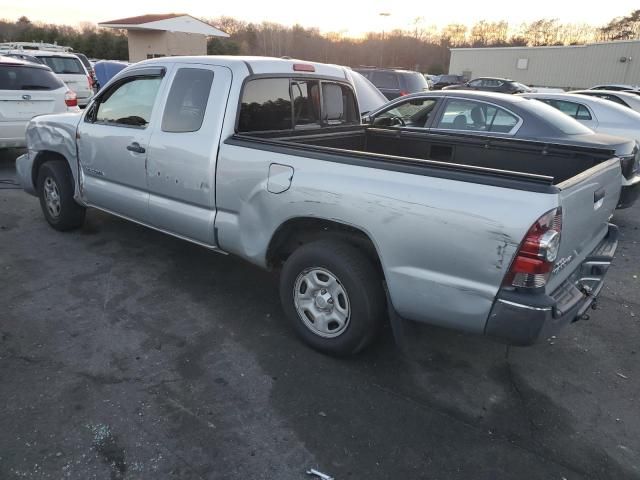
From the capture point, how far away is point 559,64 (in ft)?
131

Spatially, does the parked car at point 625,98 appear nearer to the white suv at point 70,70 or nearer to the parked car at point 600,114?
the parked car at point 600,114

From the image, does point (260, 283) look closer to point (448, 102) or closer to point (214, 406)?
point (214, 406)

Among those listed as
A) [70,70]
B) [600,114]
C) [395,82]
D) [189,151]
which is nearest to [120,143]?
[189,151]

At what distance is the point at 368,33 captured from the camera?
72688 mm

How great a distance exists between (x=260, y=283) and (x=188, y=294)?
2.18 feet

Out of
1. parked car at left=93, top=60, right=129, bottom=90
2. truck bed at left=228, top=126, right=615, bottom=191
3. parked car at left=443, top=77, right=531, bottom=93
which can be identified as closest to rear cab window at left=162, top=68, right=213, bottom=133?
truck bed at left=228, top=126, right=615, bottom=191

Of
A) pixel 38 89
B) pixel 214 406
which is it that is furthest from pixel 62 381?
pixel 38 89

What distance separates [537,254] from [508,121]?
4.62 meters

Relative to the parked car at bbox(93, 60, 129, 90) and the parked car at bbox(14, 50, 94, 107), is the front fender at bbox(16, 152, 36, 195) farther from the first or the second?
the parked car at bbox(93, 60, 129, 90)

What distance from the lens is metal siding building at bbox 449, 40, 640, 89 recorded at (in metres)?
35.2

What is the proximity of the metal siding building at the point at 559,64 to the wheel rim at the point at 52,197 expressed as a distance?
131ft

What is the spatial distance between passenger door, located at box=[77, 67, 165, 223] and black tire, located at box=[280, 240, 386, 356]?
1.82 meters

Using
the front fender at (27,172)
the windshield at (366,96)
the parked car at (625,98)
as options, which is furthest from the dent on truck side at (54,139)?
the parked car at (625,98)

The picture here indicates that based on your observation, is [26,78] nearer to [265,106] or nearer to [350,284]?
[265,106]
